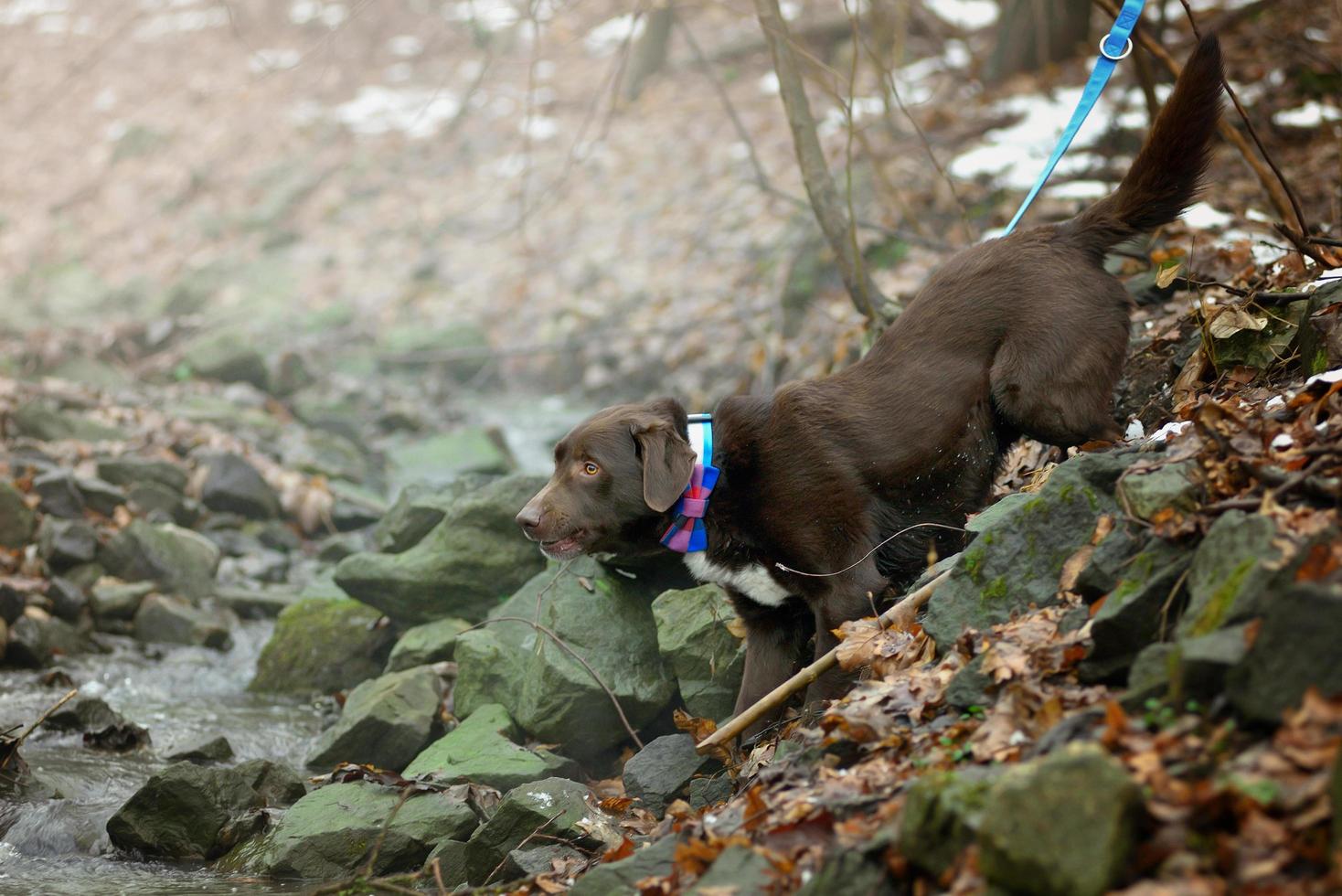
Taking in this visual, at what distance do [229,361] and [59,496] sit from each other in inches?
207

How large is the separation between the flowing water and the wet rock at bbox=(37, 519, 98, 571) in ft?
2.58

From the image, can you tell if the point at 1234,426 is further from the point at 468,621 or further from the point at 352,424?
the point at 352,424

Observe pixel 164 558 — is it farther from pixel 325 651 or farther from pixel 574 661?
pixel 574 661

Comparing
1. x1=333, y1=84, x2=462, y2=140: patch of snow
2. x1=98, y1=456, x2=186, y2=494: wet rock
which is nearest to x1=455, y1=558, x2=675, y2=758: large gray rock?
x1=98, y1=456, x2=186, y2=494: wet rock

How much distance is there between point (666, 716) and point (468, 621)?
1.74 metres

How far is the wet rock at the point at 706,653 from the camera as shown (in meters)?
5.69

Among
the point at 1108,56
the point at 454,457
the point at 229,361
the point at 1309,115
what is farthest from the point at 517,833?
the point at 229,361

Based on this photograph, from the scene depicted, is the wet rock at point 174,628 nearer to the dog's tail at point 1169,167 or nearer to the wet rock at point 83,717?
the wet rock at point 83,717

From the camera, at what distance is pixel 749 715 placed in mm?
4625

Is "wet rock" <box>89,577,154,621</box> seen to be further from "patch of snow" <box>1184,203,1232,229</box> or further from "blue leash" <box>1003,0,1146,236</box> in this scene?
"patch of snow" <box>1184,203,1232,229</box>

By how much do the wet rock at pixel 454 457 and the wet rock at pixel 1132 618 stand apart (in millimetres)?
8643

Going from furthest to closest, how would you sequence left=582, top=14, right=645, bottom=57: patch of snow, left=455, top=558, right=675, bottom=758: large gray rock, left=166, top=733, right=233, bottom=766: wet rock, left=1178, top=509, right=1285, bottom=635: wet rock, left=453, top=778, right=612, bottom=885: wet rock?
left=582, top=14, right=645, bottom=57: patch of snow
left=166, top=733, right=233, bottom=766: wet rock
left=455, top=558, right=675, bottom=758: large gray rock
left=453, top=778, right=612, bottom=885: wet rock
left=1178, top=509, right=1285, bottom=635: wet rock

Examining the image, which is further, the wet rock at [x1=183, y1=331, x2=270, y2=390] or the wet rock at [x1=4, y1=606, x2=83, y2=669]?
the wet rock at [x1=183, y1=331, x2=270, y2=390]

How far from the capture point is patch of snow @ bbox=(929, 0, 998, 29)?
1530cm
